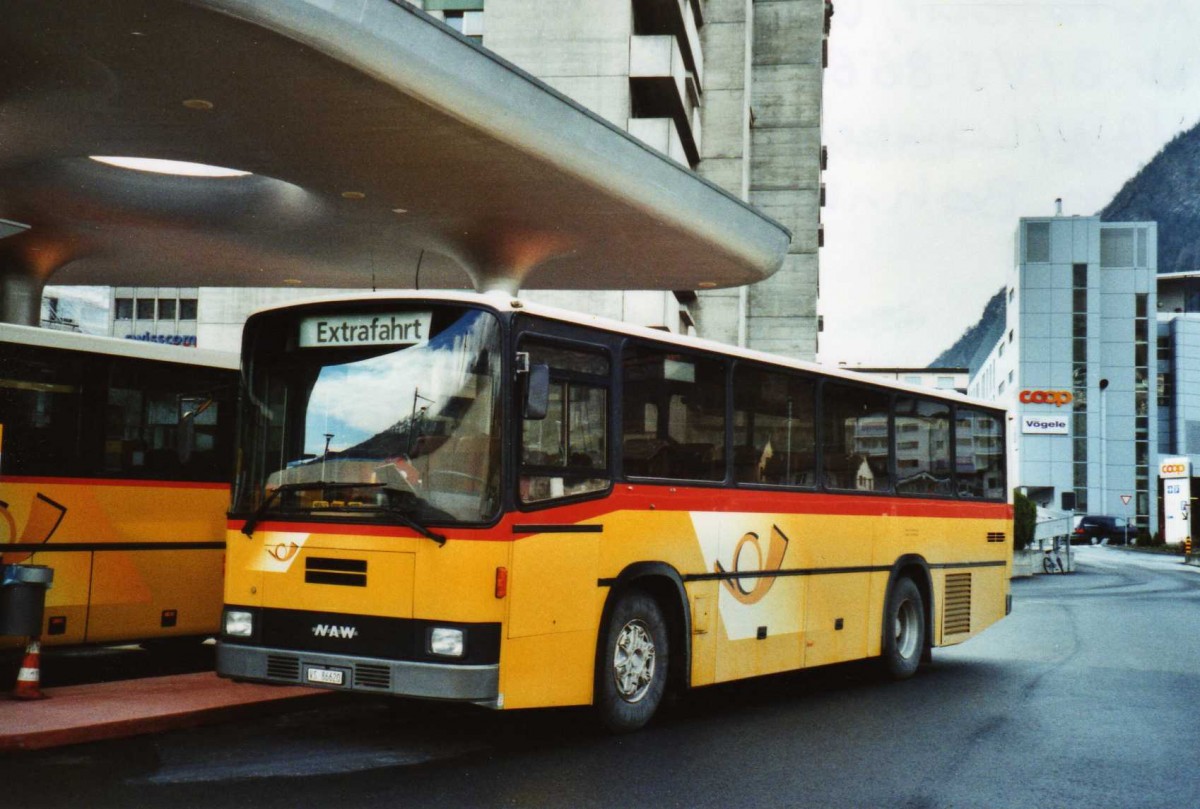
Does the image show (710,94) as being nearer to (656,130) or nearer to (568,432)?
(656,130)

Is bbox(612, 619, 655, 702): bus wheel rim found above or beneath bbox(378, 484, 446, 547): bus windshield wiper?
beneath

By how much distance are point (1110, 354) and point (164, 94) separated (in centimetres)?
8785

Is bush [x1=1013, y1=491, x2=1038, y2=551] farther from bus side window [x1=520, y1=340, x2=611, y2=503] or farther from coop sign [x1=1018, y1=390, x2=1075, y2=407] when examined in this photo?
coop sign [x1=1018, y1=390, x2=1075, y2=407]

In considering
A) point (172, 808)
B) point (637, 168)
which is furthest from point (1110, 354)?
point (172, 808)

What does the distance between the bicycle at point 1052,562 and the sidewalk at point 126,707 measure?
36.8 meters

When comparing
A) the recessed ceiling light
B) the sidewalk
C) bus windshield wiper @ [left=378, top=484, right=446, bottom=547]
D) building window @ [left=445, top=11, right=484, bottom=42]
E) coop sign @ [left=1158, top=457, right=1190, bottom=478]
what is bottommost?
the sidewalk

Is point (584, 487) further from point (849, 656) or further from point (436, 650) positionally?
point (849, 656)

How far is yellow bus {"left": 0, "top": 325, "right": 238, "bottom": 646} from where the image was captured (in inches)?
436

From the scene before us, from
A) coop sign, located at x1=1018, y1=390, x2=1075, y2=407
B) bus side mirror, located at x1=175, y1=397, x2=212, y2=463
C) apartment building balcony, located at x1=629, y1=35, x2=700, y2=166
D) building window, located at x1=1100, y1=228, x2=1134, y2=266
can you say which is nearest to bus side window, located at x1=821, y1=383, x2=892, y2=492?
bus side mirror, located at x1=175, y1=397, x2=212, y2=463

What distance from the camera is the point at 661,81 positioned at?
124 feet

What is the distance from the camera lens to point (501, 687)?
8234mm

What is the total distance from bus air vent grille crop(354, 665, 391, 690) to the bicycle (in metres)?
38.1

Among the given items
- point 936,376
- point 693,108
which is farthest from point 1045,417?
point 936,376

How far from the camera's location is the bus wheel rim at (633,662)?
9328mm
